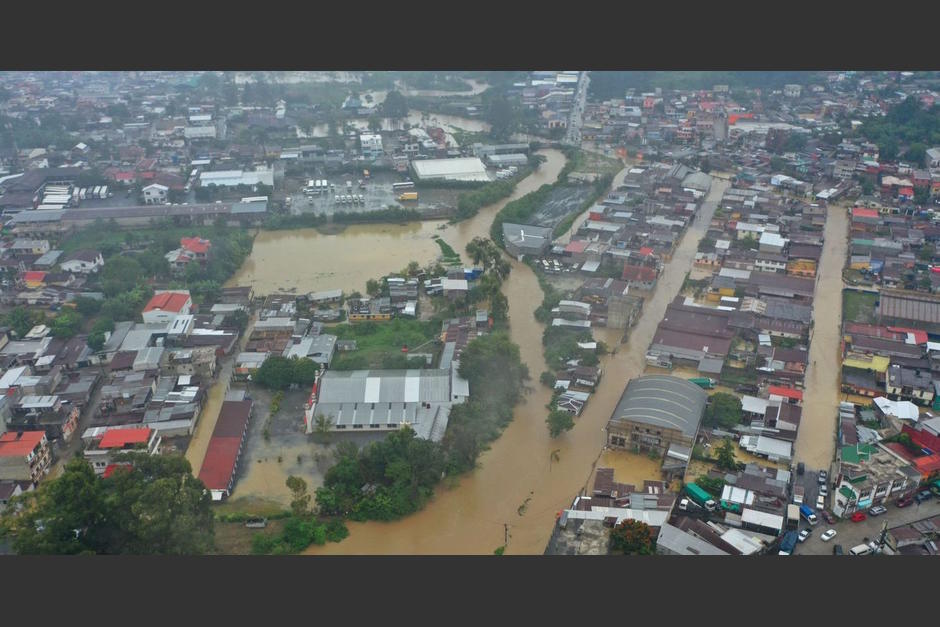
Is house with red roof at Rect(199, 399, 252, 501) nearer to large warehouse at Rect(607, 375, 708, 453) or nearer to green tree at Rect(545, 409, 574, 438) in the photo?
green tree at Rect(545, 409, 574, 438)

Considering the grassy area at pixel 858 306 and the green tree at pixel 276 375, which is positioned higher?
the grassy area at pixel 858 306

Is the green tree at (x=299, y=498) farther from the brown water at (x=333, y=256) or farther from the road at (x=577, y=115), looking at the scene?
the road at (x=577, y=115)

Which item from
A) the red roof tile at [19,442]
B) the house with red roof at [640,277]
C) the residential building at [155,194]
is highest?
the residential building at [155,194]

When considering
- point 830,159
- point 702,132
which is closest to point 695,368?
point 830,159

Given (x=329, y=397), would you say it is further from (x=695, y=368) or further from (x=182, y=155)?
(x=182, y=155)

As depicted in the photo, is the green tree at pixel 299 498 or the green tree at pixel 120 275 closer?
the green tree at pixel 299 498

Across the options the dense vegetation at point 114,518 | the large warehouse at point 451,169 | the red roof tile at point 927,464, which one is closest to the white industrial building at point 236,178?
the large warehouse at point 451,169

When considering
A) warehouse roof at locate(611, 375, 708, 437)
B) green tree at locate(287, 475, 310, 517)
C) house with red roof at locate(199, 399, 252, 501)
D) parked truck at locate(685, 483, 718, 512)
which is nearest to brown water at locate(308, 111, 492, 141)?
house with red roof at locate(199, 399, 252, 501)
